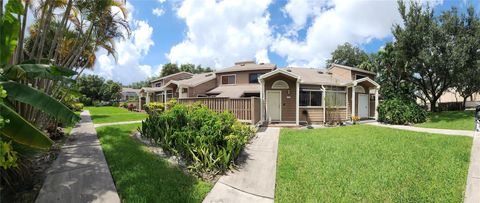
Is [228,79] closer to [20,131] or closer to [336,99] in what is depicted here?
[336,99]

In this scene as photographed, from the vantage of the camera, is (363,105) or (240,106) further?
(363,105)

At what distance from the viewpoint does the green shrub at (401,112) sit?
16.9 m

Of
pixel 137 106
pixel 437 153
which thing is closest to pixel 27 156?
pixel 437 153

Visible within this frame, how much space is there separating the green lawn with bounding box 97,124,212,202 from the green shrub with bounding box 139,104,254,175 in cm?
64

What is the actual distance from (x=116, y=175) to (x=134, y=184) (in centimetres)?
78

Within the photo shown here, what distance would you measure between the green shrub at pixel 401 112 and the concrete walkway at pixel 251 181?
496 inches

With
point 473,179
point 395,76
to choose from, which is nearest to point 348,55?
point 395,76

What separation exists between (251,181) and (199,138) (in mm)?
2161

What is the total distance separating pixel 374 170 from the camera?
6.72 m

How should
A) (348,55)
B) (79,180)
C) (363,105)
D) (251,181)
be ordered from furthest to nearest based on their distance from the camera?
(348,55) < (363,105) < (251,181) < (79,180)

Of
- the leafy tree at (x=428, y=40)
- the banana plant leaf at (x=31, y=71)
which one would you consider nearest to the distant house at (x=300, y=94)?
the leafy tree at (x=428, y=40)

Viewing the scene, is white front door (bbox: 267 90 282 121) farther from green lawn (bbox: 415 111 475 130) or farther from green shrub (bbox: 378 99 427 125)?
green lawn (bbox: 415 111 475 130)

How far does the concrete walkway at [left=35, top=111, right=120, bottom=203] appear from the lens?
15.8ft

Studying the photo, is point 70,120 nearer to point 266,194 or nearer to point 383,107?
point 266,194
